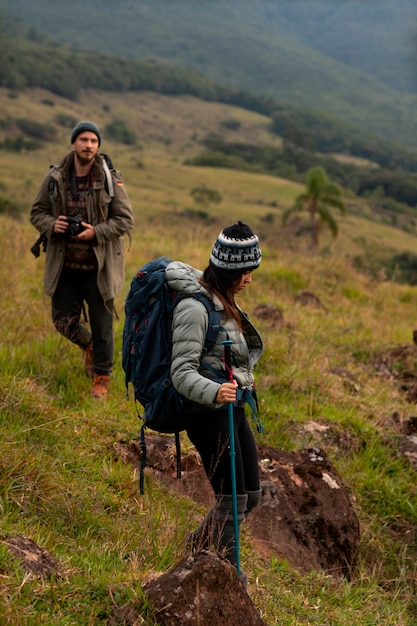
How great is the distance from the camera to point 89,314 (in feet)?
18.1

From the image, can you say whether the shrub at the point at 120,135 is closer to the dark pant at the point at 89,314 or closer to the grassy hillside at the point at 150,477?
the grassy hillside at the point at 150,477

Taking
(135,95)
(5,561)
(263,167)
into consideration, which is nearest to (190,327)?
(5,561)

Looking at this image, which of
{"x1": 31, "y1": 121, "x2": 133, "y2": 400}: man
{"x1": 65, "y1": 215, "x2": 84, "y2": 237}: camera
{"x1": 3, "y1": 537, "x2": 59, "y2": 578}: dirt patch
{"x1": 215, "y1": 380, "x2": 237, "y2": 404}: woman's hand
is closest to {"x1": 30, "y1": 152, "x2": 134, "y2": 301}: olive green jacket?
{"x1": 31, "y1": 121, "x2": 133, "y2": 400}: man

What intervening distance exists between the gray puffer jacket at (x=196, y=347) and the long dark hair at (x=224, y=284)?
0.10ft

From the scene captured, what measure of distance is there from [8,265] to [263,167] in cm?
8755

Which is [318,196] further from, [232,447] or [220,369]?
[232,447]

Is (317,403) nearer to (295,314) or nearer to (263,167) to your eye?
(295,314)

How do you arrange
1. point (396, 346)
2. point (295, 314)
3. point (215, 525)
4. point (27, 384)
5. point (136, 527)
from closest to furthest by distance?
1. point (215, 525)
2. point (136, 527)
3. point (27, 384)
4. point (396, 346)
5. point (295, 314)

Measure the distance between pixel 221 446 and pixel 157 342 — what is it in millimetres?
554

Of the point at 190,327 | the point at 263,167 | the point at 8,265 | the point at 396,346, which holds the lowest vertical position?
the point at 263,167

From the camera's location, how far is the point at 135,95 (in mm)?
144250

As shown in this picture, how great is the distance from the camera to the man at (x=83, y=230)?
5195mm

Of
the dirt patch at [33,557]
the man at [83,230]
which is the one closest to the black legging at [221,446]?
the dirt patch at [33,557]

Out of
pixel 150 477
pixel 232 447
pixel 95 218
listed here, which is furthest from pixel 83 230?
pixel 232 447
